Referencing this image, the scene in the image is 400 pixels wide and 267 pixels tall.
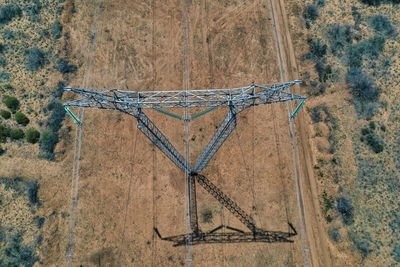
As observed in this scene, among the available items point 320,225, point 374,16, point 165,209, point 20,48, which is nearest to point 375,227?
point 320,225

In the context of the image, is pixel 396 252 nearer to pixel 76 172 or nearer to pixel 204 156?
pixel 204 156

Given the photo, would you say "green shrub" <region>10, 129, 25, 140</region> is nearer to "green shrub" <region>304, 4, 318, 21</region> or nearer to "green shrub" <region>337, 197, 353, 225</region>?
"green shrub" <region>337, 197, 353, 225</region>

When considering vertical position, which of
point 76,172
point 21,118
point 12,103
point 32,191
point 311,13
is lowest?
point 32,191

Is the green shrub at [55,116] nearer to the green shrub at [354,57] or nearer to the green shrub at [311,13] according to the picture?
the green shrub at [311,13]

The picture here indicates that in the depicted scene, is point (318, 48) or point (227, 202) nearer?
point (227, 202)

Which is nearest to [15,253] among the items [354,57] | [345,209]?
[345,209]

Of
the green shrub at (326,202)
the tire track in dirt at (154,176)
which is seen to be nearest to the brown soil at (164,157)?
the tire track in dirt at (154,176)

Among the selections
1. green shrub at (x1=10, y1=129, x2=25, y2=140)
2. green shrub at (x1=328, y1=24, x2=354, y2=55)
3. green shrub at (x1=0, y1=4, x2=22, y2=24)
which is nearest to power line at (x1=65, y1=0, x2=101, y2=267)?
green shrub at (x1=10, y1=129, x2=25, y2=140)
